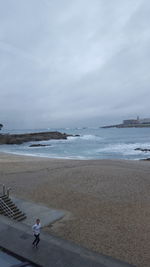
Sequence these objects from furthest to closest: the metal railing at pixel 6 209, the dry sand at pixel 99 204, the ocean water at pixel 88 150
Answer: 1. the ocean water at pixel 88 150
2. the metal railing at pixel 6 209
3. the dry sand at pixel 99 204

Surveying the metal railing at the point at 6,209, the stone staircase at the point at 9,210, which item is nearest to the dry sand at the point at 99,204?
the stone staircase at the point at 9,210

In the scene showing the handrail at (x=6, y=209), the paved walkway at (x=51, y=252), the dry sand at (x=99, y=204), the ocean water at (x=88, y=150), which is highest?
the handrail at (x=6, y=209)

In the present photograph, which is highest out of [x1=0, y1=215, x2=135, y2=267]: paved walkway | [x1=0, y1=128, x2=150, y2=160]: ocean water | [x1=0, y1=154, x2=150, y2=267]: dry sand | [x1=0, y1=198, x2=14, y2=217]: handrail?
[x1=0, y1=198, x2=14, y2=217]: handrail

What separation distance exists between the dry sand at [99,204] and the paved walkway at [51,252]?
1.04 m

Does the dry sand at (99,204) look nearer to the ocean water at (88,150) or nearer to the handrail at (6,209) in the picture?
the handrail at (6,209)

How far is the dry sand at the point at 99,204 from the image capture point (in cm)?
836

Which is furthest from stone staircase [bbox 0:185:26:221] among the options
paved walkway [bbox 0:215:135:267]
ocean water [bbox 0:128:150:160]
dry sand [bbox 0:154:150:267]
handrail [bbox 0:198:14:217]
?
ocean water [bbox 0:128:150:160]

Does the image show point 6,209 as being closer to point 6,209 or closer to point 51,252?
point 6,209

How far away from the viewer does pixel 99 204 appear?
12.6m

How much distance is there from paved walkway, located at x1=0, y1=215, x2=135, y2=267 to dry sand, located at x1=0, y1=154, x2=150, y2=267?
41.1 inches

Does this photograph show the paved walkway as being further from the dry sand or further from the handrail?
the handrail

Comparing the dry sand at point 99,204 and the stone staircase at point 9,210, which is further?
the stone staircase at point 9,210

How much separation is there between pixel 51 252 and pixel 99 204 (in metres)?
5.95

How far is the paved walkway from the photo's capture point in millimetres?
6531
